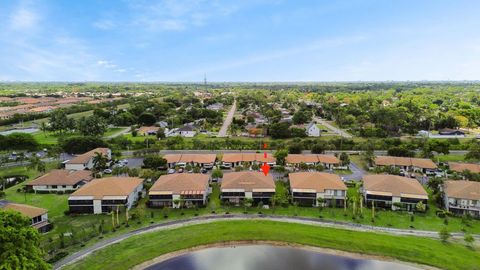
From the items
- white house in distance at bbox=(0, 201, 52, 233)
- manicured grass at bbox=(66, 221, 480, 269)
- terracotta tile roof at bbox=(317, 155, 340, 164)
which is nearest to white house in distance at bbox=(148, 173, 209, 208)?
manicured grass at bbox=(66, 221, 480, 269)

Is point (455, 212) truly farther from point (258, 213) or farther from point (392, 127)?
point (392, 127)

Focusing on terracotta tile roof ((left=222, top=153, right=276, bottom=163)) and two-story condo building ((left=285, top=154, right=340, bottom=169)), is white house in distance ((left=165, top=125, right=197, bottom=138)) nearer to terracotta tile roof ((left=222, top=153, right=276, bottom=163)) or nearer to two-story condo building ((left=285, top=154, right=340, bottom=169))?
A: terracotta tile roof ((left=222, top=153, right=276, bottom=163))

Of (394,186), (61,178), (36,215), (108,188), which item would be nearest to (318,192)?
(394,186)

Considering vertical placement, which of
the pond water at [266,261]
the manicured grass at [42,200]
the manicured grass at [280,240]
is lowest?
the pond water at [266,261]

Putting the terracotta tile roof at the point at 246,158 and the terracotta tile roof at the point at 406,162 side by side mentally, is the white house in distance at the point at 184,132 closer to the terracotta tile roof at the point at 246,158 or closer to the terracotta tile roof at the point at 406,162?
the terracotta tile roof at the point at 246,158

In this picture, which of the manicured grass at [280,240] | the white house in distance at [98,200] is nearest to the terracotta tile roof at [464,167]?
the manicured grass at [280,240]

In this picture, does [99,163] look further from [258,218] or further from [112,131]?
[112,131]
